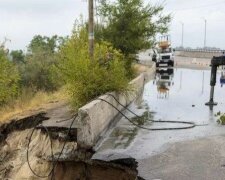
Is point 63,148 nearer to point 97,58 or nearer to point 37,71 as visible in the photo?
point 97,58

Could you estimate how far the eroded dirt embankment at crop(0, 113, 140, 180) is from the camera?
954 cm

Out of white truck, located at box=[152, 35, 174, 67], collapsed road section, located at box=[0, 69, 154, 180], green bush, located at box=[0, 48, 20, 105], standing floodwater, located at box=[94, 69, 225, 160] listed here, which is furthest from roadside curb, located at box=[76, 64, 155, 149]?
white truck, located at box=[152, 35, 174, 67]

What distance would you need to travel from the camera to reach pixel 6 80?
971 inches

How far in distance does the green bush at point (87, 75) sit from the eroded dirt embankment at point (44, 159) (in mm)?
1306

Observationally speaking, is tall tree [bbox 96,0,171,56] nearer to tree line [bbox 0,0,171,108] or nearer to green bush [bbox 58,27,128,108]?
tree line [bbox 0,0,171,108]

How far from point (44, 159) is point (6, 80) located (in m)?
14.2

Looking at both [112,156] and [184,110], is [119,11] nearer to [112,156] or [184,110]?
[184,110]

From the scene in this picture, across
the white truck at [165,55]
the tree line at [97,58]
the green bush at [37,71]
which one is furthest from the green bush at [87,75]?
the white truck at [165,55]

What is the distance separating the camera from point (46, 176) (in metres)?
10.9

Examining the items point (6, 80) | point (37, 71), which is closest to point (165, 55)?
point (37, 71)

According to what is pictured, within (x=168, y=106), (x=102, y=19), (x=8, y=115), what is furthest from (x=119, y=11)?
(x=8, y=115)

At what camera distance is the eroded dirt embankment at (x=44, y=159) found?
376 inches

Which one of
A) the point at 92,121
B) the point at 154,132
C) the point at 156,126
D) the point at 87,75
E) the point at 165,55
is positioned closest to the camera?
the point at 92,121

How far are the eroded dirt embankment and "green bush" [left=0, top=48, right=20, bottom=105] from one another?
32.7 ft
